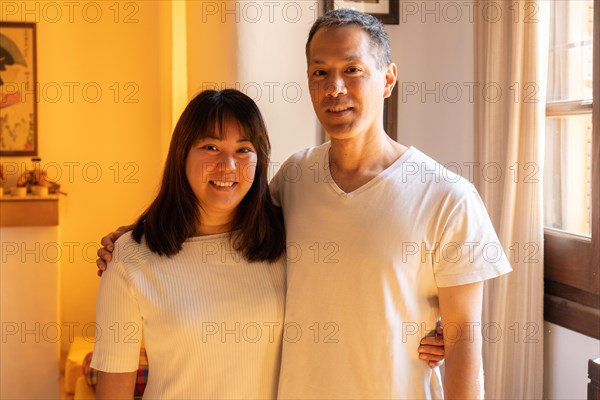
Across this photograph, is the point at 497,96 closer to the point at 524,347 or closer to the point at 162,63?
the point at 524,347

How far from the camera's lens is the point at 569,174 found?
8.60 ft

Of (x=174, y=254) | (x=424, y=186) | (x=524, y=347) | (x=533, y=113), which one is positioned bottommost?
(x=524, y=347)

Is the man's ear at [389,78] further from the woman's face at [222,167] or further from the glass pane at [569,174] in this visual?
the glass pane at [569,174]

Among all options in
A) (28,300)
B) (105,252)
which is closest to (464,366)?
(105,252)

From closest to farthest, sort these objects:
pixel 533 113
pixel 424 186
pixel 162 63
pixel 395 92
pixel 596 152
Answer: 1. pixel 424 186
2. pixel 596 152
3. pixel 533 113
4. pixel 395 92
5. pixel 162 63

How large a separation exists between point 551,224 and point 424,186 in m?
1.18

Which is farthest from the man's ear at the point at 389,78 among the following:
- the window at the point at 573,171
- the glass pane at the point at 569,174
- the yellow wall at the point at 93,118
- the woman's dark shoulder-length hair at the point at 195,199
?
the yellow wall at the point at 93,118

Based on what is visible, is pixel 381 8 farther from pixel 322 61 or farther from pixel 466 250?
pixel 466 250

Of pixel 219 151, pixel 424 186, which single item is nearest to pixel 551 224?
pixel 424 186

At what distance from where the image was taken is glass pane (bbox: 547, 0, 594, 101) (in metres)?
2.52

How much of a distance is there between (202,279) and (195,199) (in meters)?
0.19

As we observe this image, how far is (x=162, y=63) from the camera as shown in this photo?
497cm

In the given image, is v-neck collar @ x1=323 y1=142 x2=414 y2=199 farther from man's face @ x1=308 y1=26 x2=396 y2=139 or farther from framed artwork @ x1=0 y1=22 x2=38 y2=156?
framed artwork @ x1=0 y1=22 x2=38 y2=156

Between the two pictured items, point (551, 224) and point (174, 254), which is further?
point (551, 224)
